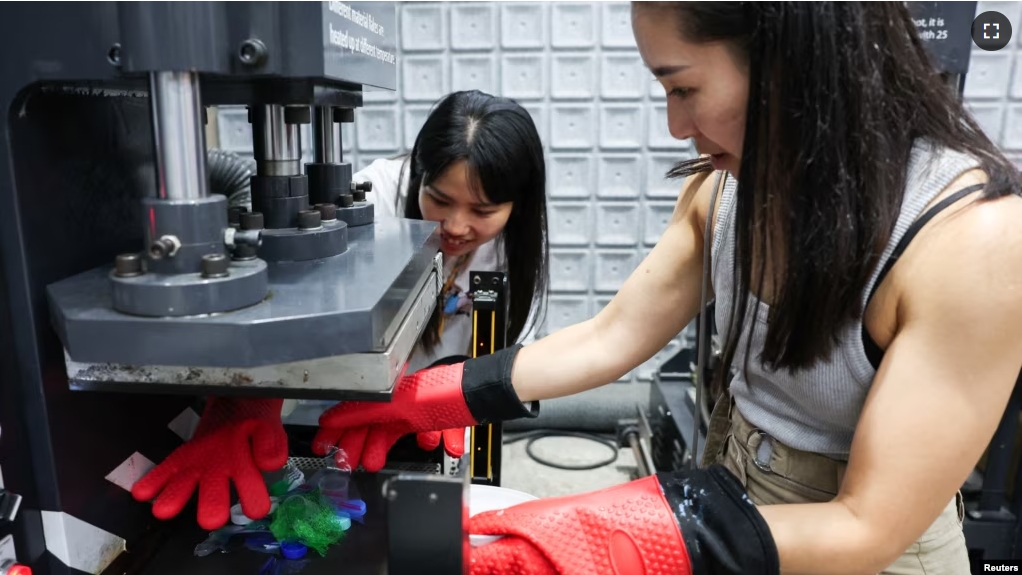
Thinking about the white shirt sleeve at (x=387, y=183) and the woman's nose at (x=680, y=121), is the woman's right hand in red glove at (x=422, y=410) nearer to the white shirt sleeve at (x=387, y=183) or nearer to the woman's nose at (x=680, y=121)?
the woman's nose at (x=680, y=121)

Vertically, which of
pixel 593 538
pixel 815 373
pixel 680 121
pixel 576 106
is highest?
pixel 576 106

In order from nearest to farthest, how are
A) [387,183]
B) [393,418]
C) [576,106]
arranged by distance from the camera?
1. [393,418]
2. [387,183]
3. [576,106]

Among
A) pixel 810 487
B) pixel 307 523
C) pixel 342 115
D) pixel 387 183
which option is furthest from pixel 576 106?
pixel 307 523

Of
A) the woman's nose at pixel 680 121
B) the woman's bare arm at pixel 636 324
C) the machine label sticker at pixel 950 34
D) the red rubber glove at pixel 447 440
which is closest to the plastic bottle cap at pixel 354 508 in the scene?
the red rubber glove at pixel 447 440

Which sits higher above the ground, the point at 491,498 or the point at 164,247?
the point at 164,247

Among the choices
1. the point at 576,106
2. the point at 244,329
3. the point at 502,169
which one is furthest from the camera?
the point at 576,106

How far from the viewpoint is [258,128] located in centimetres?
59

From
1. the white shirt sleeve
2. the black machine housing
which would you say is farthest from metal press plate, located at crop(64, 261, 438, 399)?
the white shirt sleeve

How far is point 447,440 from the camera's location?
0.83 metres

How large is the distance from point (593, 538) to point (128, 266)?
1.28ft

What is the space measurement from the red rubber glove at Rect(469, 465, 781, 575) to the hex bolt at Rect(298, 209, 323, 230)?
0.29 meters

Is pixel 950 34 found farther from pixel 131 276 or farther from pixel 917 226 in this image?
pixel 131 276

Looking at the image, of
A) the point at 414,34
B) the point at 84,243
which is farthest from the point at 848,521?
the point at 414,34

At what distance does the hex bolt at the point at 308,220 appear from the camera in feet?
1.85
